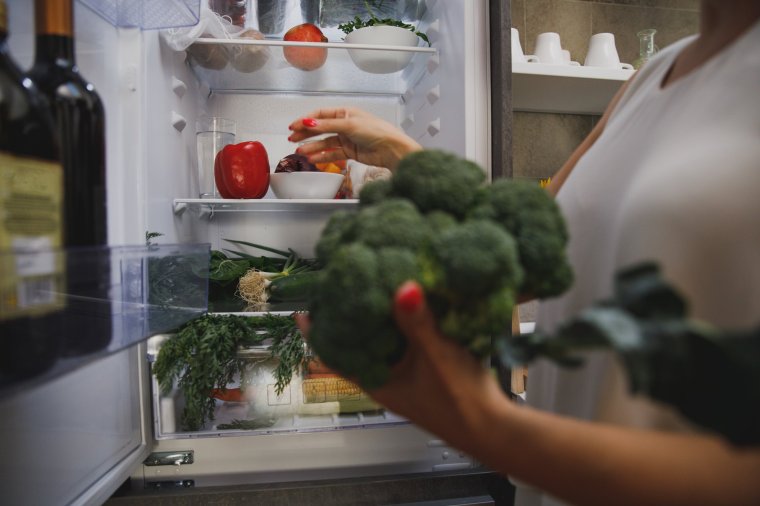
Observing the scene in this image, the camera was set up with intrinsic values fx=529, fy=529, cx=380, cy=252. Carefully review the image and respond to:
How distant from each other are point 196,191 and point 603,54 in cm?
141

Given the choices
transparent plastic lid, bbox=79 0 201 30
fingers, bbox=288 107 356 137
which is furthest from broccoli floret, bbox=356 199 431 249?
transparent plastic lid, bbox=79 0 201 30

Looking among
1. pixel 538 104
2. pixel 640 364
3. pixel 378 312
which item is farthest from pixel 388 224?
pixel 538 104

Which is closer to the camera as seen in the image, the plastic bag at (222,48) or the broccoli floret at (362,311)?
the broccoli floret at (362,311)

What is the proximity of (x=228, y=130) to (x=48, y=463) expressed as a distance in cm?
104

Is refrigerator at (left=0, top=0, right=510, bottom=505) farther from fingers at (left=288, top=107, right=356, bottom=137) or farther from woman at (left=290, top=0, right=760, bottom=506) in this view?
woman at (left=290, top=0, right=760, bottom=506)

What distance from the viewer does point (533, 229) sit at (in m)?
0.46

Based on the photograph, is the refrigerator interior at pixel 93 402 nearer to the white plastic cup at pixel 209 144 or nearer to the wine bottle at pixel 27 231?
the wine bottle at pixel 27 231

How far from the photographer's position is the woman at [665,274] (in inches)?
15.3

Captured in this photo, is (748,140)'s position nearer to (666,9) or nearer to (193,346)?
(193,346)

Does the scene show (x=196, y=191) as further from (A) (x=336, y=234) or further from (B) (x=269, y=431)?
(A) (x=336, y=234)

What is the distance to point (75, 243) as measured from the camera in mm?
533

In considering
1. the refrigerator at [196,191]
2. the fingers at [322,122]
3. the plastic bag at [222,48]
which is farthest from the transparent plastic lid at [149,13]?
the fingers at [322,122]

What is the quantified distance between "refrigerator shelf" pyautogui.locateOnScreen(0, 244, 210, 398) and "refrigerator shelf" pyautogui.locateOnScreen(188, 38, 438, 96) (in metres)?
0.88

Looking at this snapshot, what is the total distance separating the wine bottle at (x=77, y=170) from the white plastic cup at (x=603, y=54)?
1.68 m
